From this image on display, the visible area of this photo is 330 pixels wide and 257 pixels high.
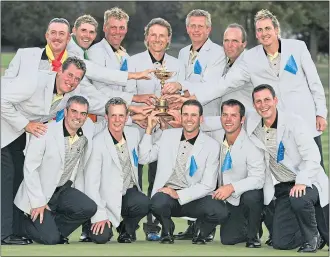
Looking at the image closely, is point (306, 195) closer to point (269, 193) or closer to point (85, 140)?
point (269, 193)

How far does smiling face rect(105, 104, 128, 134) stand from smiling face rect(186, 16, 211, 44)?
1.23 metres

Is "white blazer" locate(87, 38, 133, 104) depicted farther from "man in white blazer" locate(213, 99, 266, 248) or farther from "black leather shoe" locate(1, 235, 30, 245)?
"black leather shoe" locate(1, 235, 30, 245)

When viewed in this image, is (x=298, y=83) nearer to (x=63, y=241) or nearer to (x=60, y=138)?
(x=60, y=138)

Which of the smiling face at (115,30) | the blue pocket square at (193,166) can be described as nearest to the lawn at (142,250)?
the blue pocket square at (193,166)

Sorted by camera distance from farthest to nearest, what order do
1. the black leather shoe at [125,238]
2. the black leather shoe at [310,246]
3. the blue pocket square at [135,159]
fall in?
the blue pocket square at [135,159]
the black leather shoe at [125,238]
the black leather shoe at [310,246]

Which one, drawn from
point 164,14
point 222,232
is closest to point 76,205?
point 222,232

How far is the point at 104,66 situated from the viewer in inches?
416

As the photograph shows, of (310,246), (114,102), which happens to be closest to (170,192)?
(114,102)

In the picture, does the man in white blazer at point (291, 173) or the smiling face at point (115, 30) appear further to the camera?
the smiling face at point (115, 30)

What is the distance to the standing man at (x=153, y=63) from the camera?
10336 millimetres

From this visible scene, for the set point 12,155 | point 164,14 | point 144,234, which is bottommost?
point 144,234

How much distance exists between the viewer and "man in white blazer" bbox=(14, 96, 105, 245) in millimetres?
9625

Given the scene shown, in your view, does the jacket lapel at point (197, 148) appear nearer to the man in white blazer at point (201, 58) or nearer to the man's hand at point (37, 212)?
the man in white blazer at point (201, 58)

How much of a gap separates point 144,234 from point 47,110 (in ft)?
6.62
